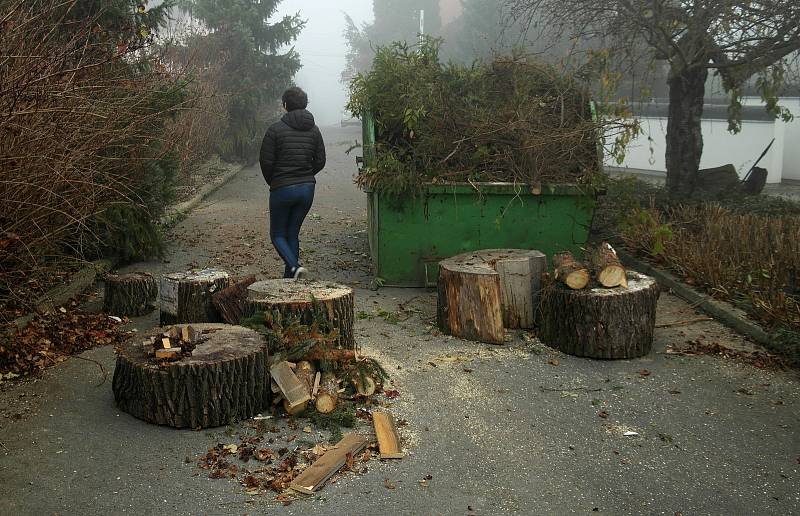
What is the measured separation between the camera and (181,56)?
18.7m

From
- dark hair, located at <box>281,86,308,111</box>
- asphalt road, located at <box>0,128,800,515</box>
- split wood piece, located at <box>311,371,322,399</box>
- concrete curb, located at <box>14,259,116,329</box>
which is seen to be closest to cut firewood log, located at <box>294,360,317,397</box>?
split wood piece, located at <box>311,371,322,399</box>

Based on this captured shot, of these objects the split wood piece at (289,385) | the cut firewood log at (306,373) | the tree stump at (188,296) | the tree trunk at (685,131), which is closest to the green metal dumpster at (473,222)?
the tree stump at (188,296)

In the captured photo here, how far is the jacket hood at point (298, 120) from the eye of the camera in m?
7.91

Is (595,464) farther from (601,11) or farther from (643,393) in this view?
(601,11)

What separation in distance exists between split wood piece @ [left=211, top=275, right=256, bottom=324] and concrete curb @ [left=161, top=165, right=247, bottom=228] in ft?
14.6

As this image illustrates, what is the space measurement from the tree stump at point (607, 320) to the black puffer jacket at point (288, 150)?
9.69 feet

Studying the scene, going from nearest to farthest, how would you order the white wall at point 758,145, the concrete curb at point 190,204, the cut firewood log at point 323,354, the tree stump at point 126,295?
the cut firewood log at point 323,354
the tree stump at point 126,295
the concrete curb at point 190,204
the white wall at point 758,145

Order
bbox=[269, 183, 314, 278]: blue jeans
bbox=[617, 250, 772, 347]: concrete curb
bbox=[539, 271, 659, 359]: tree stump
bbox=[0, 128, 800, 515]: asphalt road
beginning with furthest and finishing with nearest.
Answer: bbox=[269, 183, 314, 278]: blue jeans, bbox=[617, 250, 772, 347]: concrete curb, bbox=[539, 271, 659, 359]: tree stump, bbox=[0, 128, 800, 515]: asphalt road

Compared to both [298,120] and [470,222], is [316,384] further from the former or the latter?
[470,222]

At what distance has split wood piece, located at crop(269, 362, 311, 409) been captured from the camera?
4.95 m

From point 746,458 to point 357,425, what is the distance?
2289 millimetres

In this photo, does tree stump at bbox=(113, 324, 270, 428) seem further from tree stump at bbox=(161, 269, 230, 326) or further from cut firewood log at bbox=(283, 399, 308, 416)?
tree stump at bbox=(161, 269, 230, 326)

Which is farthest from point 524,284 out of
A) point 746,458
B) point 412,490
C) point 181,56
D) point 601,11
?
point 181,56

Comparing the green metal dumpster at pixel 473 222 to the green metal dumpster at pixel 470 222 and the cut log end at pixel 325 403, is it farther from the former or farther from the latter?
the cut log end at pixel 325 403
